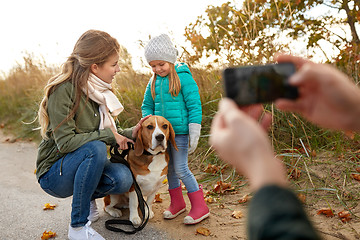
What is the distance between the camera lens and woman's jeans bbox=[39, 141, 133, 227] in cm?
273

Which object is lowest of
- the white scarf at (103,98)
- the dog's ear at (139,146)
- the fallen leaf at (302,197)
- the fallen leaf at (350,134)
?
the fallen leaf at (302,197)

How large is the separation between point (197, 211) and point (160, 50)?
5.12ft

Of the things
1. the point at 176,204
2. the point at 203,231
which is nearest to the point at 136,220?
the point at 176,204

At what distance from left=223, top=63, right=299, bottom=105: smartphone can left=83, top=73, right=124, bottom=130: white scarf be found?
7.06 ft

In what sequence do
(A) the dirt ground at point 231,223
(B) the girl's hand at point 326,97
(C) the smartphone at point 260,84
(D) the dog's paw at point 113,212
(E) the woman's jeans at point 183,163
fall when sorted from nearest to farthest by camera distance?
(B) the girl's hand at point 326,97 < (C) the smartphone at point 260,84 < (A) the dirt ground at point 231,223 < (E) the woman's jeans at point 183,163 < (D) the dog's paw at point 113,212

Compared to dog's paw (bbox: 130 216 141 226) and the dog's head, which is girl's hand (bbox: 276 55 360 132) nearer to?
the dog's head

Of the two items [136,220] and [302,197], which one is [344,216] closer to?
[302,197]

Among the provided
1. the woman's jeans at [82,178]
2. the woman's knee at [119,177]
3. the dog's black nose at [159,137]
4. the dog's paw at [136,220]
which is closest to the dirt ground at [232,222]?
the dog's paw at [136,220]

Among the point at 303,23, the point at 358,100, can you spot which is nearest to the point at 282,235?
the point at 358,100

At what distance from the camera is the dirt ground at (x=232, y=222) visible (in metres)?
2.65

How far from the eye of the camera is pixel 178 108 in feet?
10.5

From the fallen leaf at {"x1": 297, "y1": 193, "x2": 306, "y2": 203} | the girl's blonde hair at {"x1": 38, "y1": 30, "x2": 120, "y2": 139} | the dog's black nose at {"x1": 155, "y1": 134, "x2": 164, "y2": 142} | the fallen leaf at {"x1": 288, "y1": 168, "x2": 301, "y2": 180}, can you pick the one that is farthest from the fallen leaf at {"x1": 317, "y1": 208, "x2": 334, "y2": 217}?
the girl's blonde hair at {"x1": 38, "y1": 30, "x2": 120, "y2": 139}

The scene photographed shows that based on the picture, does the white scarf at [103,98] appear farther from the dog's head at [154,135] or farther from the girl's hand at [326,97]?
the girl's hand at [326,97]

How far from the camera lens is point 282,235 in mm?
639
